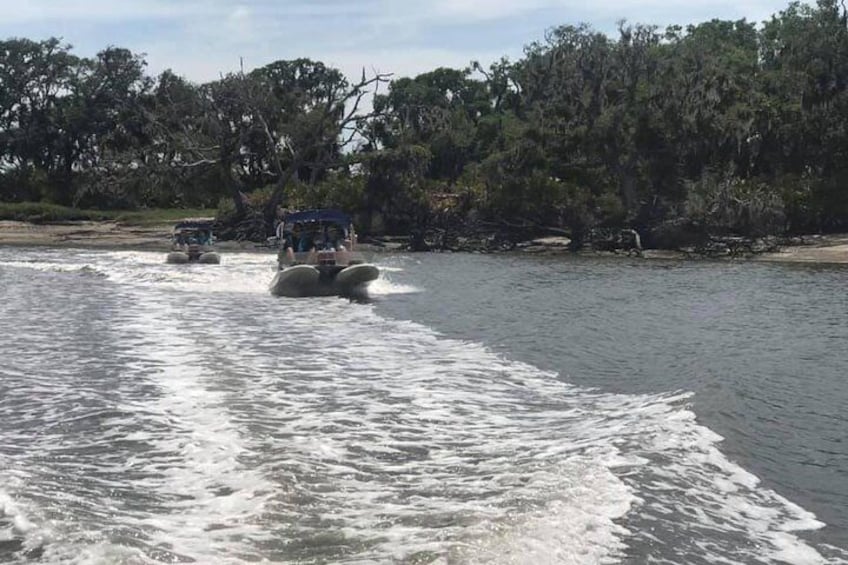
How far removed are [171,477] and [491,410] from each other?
4.32m

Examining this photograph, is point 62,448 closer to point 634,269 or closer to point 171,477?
point 171,477

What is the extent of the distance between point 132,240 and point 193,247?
23750 mm

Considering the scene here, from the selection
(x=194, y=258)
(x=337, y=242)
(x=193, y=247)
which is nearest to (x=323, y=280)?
(x=337, y=242)

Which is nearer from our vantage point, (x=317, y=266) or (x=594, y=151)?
(x=317, y=266)

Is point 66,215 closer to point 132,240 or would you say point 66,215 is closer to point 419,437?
point 132,240

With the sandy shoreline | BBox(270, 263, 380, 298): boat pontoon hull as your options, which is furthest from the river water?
the sandy shoreline

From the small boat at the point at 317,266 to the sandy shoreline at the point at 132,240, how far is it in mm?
23846

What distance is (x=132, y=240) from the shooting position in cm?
6219

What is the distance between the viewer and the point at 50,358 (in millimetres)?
15102

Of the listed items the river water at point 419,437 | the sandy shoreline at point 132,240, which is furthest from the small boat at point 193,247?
the river water at point 419,437

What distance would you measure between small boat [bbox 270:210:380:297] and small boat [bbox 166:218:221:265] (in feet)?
30.5

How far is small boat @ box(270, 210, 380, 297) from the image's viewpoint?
26.7 m

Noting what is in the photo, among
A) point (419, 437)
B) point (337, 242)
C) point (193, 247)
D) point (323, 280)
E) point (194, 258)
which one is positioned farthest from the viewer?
point (193, 247)

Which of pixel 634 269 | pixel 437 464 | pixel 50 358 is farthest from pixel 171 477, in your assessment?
pixel 634 269
